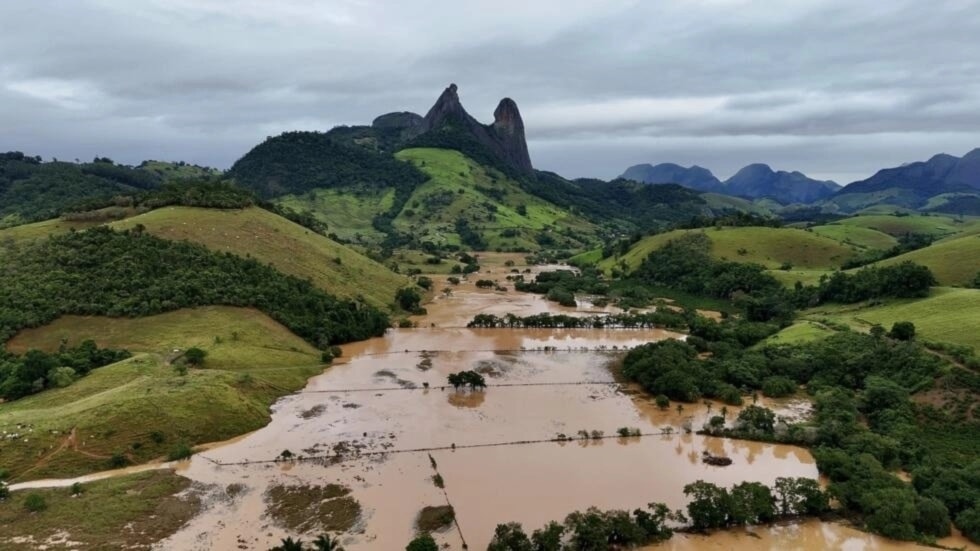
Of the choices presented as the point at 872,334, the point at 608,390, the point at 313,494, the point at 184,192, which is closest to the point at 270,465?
the point at 313,494

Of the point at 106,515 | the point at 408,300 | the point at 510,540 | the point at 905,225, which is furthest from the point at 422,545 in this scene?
the point at 905,225

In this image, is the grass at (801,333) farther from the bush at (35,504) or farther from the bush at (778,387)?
the bush at (35,504)

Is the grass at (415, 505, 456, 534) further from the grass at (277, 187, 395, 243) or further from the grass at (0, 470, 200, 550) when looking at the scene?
the grass at (277, 187, 395, 243)

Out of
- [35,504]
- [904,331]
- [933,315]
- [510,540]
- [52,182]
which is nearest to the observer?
[510,540]

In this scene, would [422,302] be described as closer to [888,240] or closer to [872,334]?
[872,334]

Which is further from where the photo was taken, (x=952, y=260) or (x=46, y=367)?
(x=952, y=260)

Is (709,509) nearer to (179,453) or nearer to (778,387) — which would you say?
(778,387)
